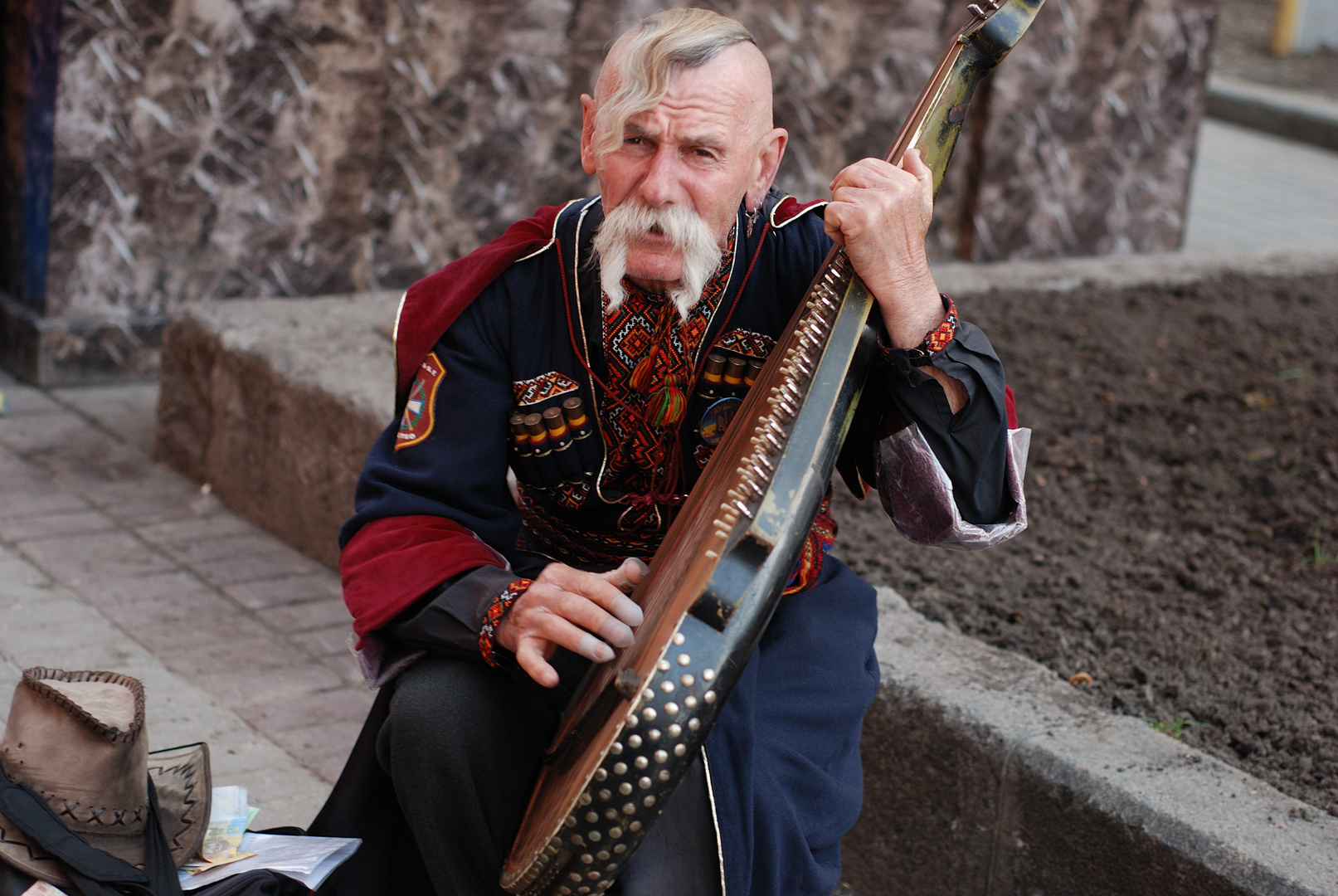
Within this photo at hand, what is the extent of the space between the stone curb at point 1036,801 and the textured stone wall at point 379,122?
2903 millimetres

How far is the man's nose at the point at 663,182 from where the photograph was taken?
193 cm

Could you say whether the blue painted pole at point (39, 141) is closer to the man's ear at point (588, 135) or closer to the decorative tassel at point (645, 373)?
the man's ear at point (588, 135)

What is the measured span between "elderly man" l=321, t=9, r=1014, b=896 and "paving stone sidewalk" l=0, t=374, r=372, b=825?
1.04 meters

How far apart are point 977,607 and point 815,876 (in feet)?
4.26

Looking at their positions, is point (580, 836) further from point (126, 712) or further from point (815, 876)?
Answer: point (126, 712)

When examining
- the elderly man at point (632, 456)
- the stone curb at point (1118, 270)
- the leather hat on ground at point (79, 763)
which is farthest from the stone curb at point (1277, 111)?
the leather hat on ground at point (79, 763)

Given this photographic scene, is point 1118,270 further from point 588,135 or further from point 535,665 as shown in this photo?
point 535,665

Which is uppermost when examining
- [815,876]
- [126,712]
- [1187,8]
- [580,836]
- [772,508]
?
[1187,8]

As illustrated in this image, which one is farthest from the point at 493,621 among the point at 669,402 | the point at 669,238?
the point at 669,238

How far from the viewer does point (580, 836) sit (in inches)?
64.7

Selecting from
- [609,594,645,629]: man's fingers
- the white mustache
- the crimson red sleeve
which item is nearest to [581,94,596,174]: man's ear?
the white mustache

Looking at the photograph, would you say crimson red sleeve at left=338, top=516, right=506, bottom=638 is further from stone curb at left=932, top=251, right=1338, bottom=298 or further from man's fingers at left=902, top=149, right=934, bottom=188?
stone curb at left=932, top=251, right=1338, bottom=298

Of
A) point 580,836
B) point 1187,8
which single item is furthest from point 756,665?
point 1187,8

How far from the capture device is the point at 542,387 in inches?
84.3
